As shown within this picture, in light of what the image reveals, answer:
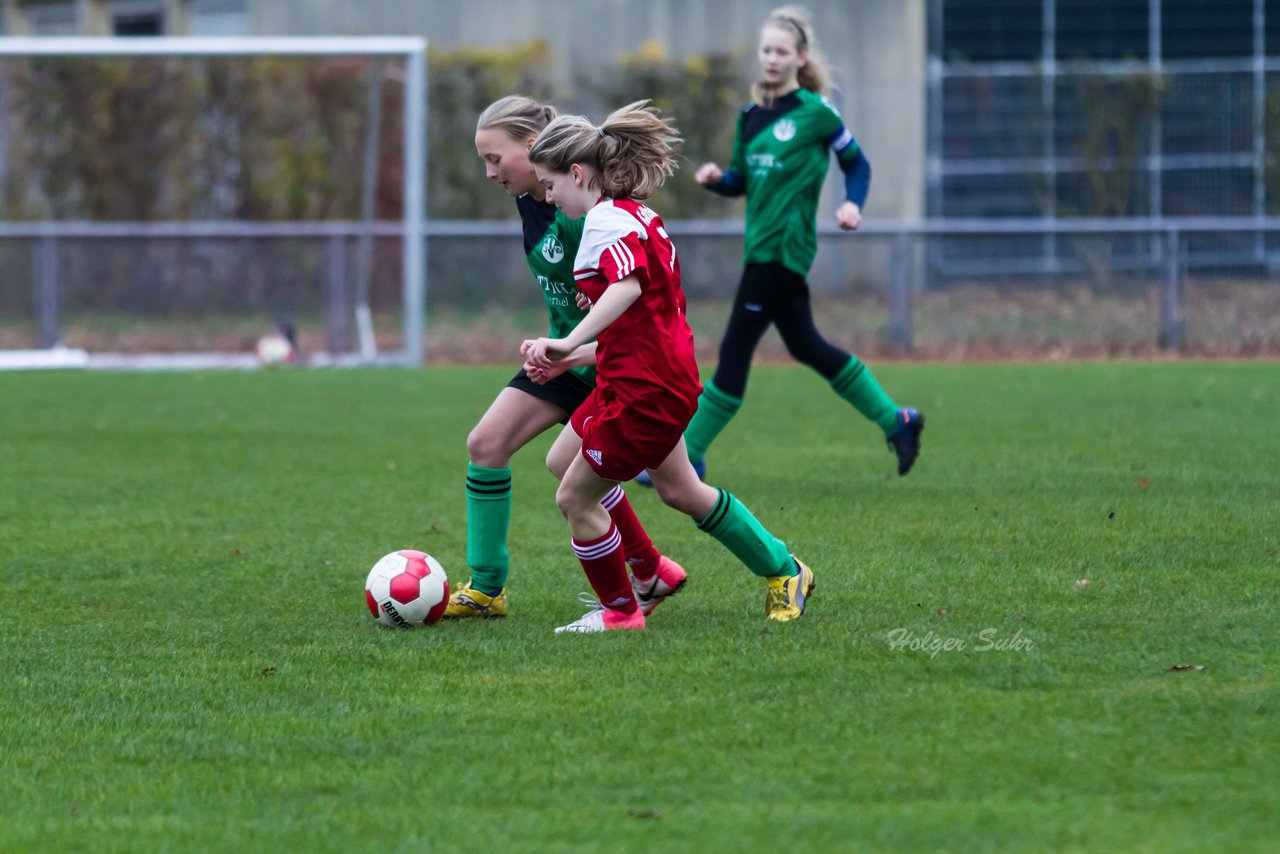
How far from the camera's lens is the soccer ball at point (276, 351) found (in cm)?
1608

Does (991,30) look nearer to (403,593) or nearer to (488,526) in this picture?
(488,526)

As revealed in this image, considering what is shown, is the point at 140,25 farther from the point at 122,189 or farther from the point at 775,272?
the point at 775,272

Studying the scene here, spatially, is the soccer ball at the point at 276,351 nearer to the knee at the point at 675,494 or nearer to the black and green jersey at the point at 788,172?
the black and green jersey at the point at 788,172

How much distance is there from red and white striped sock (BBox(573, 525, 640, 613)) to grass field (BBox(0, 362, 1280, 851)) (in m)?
0.16

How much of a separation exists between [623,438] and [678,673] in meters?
0.69

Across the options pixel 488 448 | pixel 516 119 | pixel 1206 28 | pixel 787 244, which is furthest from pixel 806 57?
pixel 1206 28

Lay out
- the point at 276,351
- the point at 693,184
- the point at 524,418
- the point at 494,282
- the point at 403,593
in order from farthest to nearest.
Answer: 1. the point at 693,184
2. the point at 494,282
3. the point at 276,351
4. the point at 524,418
5. the point at 403,593

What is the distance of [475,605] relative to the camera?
5.15 meters

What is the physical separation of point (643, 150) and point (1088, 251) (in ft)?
40.6

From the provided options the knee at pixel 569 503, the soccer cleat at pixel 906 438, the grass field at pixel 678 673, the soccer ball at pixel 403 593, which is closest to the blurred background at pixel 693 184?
the grass field at pixel 678 673

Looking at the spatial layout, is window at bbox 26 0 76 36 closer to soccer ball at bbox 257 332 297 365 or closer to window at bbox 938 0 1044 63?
soccer ball at bbox 257 332 297 365

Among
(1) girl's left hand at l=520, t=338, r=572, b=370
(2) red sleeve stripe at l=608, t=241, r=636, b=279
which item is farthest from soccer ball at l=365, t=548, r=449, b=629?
(2) red sleeve stripe at l=608, t=241, r=636, b=279

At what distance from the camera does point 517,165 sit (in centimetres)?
506

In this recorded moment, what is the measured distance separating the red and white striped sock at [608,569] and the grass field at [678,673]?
0.16 m
